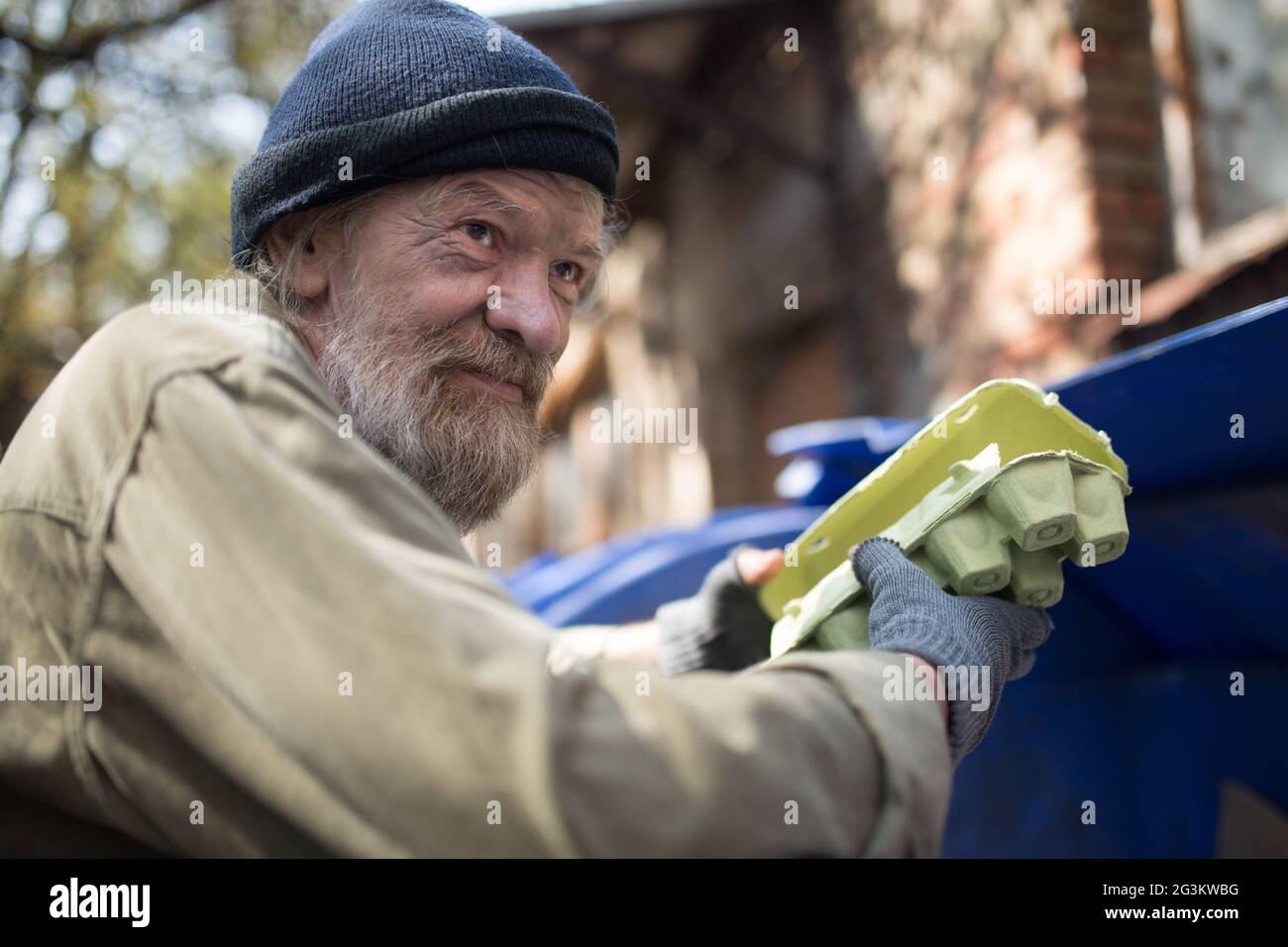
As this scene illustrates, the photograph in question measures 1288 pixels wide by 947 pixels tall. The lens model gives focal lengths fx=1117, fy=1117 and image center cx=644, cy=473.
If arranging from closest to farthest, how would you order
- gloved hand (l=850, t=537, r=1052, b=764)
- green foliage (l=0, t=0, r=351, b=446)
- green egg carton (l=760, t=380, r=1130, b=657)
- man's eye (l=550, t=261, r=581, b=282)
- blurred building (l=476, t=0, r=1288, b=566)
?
gloved hand (l=850, t=537, r=1052, b=764)
green egg carton (l=760, t=380, r=1130, b=657)
man's eye (l=550, t=261, r=581, b=282)
blurred building (l=476, t=0, r=1288, b=566)
green foliage (l=0, t=0, r=351, b=446)

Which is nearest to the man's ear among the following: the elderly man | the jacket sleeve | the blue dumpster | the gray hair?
the gray hair

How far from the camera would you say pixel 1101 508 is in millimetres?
1199

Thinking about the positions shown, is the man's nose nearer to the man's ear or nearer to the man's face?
the man's face

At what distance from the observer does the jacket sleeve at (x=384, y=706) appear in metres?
0.79

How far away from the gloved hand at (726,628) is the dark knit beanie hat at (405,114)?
658mm

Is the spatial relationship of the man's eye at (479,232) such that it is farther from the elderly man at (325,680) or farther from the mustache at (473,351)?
the elderly man at (325,680)

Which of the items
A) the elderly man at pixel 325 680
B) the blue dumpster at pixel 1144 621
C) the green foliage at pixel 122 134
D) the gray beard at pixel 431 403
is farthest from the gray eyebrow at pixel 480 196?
the green foliage at pixel 122 134

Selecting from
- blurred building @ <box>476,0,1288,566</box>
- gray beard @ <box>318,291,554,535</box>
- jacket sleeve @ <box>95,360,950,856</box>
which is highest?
blurred building @ <box>476,0,1288,566</box>

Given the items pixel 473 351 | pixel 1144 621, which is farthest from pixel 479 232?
pixel 1144 621

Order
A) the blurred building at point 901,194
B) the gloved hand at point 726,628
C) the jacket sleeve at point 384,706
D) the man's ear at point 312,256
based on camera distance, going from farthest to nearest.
A: the blurred building at point 901,194 < the gloved hand at point 726,628 < the man's ear at point 312,256 < the jacket sleeve at point 384,706

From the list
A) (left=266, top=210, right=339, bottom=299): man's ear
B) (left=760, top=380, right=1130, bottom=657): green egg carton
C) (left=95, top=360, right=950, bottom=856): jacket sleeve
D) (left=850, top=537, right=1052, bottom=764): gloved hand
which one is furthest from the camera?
(left=266, top=210, right=339, bottom=299): man's ear

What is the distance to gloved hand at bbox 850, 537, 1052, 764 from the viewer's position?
1.02 meters

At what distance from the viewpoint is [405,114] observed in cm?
142

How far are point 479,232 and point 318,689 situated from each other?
832 mm
